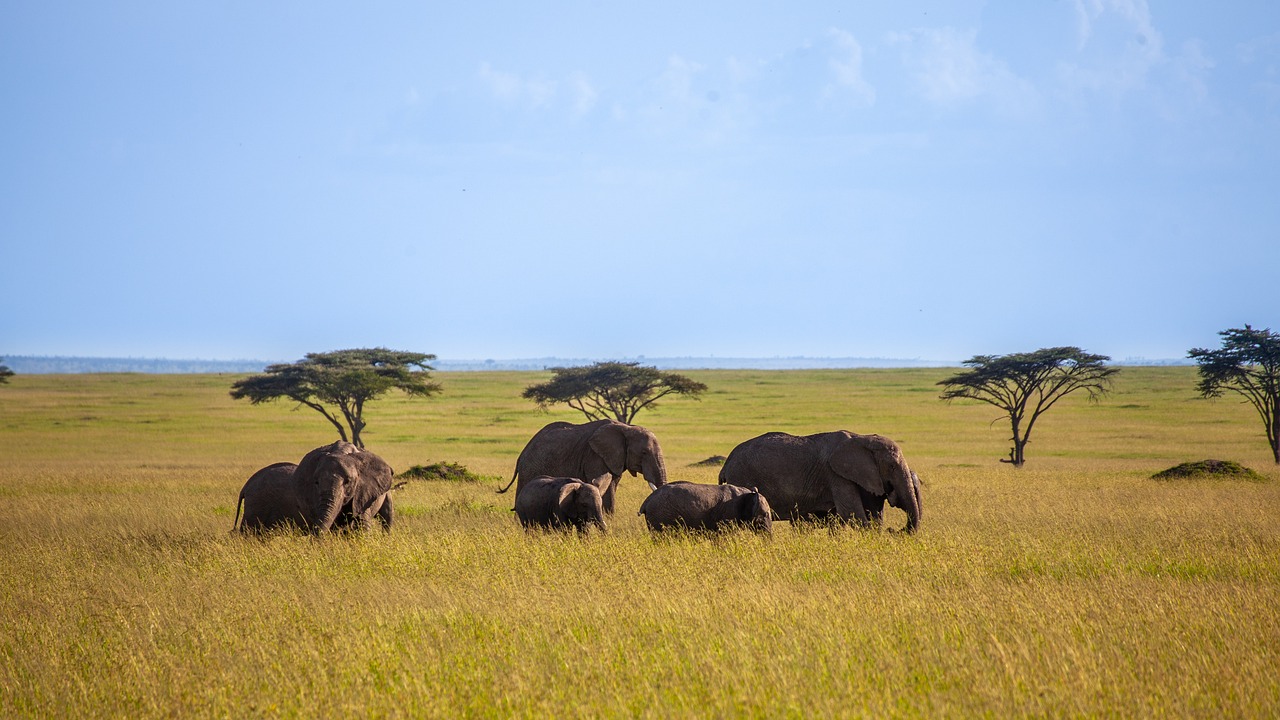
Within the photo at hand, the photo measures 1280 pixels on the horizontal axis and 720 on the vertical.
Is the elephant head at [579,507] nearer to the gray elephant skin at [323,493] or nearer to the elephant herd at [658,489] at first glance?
the elephant herd at [658,489]

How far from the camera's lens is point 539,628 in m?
8.48

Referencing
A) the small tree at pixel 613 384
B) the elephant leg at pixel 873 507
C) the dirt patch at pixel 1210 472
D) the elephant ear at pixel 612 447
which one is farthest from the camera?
the small tree at pixel 613 384

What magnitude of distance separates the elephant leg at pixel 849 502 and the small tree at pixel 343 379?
2648 cm

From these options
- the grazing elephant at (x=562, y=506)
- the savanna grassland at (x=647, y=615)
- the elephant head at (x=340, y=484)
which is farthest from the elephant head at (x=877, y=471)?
the elephant head at (x=340, y=484)

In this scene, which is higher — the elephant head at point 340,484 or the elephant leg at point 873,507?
the elephant head at point 340,484

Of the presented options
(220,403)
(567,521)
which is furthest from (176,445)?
(567,521)

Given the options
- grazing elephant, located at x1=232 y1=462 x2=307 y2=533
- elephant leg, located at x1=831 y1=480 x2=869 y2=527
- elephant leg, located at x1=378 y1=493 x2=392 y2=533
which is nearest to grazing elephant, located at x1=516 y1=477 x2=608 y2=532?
elephant leg, located at x1=378 y1=493 x2=392 y2=533

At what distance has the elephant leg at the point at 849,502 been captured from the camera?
1493 centimetres

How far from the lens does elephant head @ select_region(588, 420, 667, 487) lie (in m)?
16.7

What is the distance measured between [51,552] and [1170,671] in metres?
13.0

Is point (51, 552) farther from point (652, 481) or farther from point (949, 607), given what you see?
point (949, 607)

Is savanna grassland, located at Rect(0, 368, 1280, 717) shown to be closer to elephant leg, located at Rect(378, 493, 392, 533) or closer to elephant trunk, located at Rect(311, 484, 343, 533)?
elephant trunk, located at Rect(311, 484, 343, 533)

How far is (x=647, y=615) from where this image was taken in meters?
8.80

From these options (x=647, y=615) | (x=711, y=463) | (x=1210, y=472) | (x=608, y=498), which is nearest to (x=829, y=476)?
(x=608, y=498)
